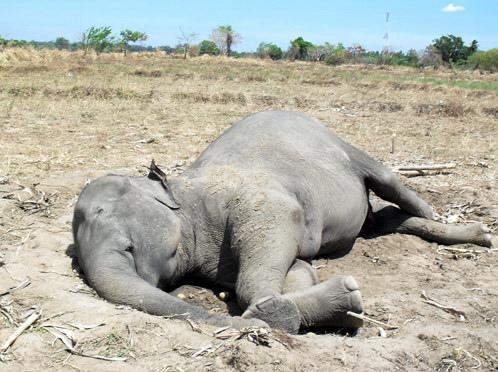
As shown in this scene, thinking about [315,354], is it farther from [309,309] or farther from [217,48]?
[217,48]

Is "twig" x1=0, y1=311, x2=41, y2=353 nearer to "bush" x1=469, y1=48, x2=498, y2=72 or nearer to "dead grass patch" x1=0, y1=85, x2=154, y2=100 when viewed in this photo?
"dead grass patch" x1=0, y1=85, x2=154, y2=100

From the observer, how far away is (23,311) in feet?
11.8

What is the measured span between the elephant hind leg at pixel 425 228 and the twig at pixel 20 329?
3599 millimetres

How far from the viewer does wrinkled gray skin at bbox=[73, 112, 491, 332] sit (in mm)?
3705

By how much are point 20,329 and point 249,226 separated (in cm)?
154

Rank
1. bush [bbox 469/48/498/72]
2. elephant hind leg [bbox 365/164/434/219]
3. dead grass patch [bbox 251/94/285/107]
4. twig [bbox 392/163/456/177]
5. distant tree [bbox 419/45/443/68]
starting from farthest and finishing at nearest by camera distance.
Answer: distant tree [bbox 419/45/443/68], bush [bbox 469/48/498/72], dead grass patch [bbox 251/94/285/107], twig [bbox 392/163/456/177], elephant hind leg [bbox 365/164/434/219]

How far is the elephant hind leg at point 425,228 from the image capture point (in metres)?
5.77

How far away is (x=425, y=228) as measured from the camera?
5.99 m

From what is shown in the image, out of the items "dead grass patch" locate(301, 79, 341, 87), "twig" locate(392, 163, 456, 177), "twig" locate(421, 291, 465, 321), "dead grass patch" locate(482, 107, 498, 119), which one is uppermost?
"dead grass patch" locate(301, 79, 341, 87)

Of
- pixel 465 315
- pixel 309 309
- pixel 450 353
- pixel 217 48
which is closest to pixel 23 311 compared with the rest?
pixel 309 309

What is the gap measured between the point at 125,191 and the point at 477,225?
318 centimetres

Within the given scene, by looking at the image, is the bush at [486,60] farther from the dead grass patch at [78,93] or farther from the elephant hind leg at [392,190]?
the elephant hind leg at [392,190]

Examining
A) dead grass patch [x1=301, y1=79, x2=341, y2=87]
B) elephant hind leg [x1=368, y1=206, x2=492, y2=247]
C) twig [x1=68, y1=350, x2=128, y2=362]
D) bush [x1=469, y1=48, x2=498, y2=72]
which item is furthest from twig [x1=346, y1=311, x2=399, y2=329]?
bush [x1=469, y1=48, x2=498, y2=72]

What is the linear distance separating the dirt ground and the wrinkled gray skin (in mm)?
147
